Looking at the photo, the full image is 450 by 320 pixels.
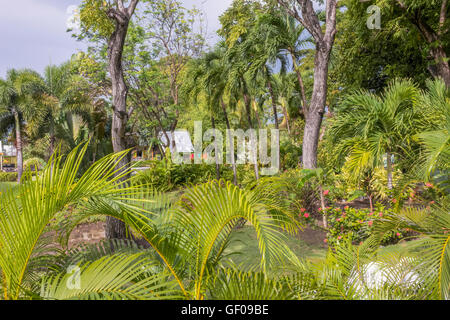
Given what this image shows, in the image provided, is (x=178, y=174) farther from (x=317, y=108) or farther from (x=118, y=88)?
(x=118, y=88)

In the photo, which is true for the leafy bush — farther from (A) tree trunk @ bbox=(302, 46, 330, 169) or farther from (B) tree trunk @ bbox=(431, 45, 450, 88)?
(B) tree trunk @ bbox=(431, 45, 450, 88)

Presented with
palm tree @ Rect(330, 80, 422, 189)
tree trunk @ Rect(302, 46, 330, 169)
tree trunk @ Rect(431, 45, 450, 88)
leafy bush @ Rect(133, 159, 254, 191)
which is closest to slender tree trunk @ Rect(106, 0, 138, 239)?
palm tree @ Rect(330, 80, 422, 189)

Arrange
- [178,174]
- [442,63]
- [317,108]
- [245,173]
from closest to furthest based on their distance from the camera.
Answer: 1. [317,108]
2. [442,63]
3. [178,174]
4. [245,173]

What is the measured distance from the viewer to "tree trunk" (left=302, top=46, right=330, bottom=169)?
7.88m

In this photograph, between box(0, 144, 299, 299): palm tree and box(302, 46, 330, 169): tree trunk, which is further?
box(302, 46, 330, 169): tree trunk

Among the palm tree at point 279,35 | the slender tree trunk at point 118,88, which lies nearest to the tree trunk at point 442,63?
the palm tree at point 279,35

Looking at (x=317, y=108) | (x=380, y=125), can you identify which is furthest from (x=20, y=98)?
(x=380, y=125)

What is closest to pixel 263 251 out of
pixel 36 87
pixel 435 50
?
pixel 435 50

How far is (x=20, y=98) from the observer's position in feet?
52.2

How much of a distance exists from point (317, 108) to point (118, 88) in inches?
201

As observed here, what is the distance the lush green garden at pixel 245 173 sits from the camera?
6.18 feet

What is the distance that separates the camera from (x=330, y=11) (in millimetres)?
7902

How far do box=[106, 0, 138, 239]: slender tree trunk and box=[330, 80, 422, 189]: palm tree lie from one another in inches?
164
